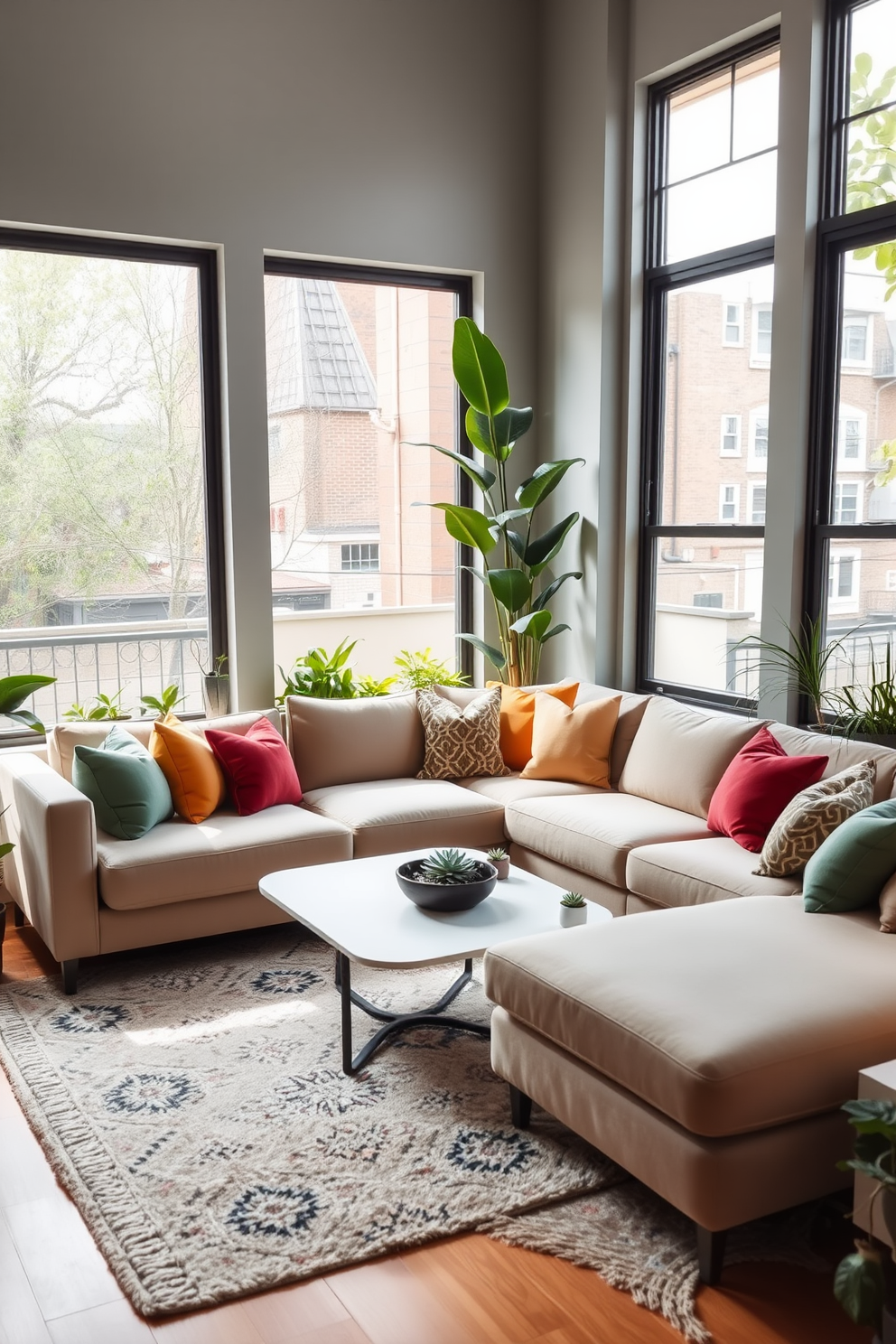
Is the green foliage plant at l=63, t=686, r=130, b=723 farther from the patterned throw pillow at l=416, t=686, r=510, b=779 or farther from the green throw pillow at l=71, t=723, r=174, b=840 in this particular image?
the patterned throw pillow at l=416, t=686, r=510, b=779

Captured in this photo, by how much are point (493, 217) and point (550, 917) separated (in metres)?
3.58

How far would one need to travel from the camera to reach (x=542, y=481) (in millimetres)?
5238

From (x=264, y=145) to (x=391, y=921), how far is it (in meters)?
3.36

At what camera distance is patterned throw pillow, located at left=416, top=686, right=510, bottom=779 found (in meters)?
4.83

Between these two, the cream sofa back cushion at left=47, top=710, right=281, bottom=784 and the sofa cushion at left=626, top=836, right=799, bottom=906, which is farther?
the cream sofa back cushion at left=47, top=710, right=281, bottom=784

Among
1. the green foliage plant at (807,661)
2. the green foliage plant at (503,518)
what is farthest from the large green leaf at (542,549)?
the green foliage plant at (807,661)

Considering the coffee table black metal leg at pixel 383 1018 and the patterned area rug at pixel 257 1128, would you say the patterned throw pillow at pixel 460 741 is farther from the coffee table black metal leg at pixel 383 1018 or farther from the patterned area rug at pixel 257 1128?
the coffee table black metal leg at pixel 383 1018

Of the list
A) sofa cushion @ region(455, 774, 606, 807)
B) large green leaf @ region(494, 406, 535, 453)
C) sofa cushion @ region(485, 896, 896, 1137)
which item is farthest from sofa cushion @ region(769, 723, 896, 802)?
large green leaf @ region(494, 406, 535, 453)

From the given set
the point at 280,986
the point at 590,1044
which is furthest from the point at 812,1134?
the point at 280,986

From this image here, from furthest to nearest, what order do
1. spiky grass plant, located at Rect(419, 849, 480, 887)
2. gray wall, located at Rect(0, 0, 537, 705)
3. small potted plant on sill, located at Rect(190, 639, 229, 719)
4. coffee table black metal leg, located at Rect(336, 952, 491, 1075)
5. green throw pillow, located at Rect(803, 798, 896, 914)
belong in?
small potted plant on sill, located at Rect(190, 639, 229, 719), gray wall, located at Rect(0, 0, 537, 705), spiky grass plant, located at Rect(419, 849, 480, 887), coffee table black metal leg, located at Rect(336, 952, 491, 1075), green throw pillow, located at Rect(803, 798, 896, 914)

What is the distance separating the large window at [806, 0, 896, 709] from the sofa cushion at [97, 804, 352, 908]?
2006 millimetres

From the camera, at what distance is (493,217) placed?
17.9 feet

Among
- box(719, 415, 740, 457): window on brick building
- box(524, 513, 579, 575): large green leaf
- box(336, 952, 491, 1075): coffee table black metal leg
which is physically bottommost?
box(336, 952, 491, 1075): coffee table black metal leg

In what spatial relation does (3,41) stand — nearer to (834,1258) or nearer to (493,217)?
(493,217)
